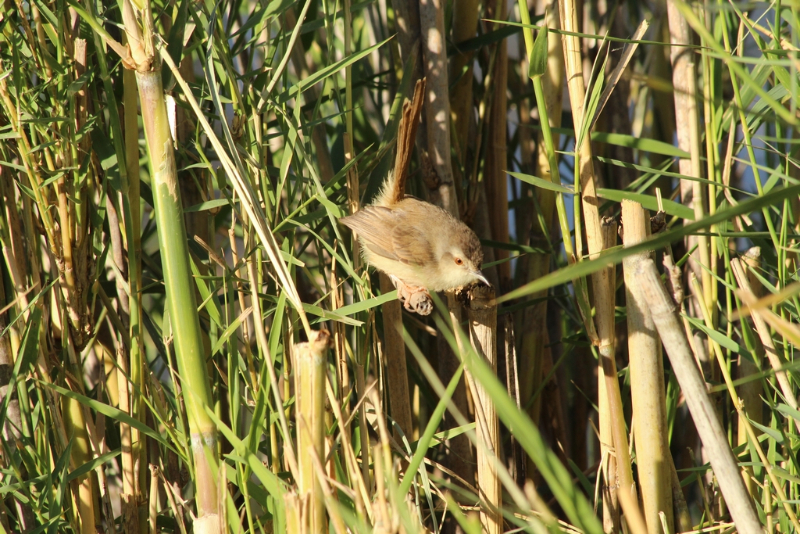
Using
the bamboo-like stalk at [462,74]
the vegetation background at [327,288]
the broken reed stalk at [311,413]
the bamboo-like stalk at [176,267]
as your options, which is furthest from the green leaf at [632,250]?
the bamboo-like stalk at [462,74]

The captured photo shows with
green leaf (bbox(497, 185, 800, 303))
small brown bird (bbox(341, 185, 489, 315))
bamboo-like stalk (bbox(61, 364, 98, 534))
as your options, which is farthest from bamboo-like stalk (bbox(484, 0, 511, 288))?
green leaf (bbox(497, 185, 800, 303))

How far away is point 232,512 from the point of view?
1.13m

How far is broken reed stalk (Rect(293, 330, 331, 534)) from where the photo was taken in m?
0.95

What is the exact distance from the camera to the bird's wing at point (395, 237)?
2.08 metres

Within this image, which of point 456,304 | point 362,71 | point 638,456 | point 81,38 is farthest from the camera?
point 362,71

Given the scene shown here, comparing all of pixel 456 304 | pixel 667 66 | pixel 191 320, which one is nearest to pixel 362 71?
pixel 456 304

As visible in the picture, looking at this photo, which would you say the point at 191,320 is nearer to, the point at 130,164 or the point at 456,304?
the point at 130,164

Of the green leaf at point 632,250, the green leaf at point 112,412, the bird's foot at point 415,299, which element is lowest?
the green leaf at point 112,412

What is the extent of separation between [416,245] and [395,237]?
0.07 meters

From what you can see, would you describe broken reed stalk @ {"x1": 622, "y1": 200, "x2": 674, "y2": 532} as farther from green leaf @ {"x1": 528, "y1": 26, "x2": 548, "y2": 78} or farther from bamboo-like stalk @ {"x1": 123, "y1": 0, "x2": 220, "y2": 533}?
bamboo-like stalk @ {"x1": 123, "y1": 0, "x2": 220, "y2": 533}

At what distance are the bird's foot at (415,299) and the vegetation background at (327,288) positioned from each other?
0.20 feet

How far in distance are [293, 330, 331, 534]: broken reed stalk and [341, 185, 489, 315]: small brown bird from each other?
0.84 meters

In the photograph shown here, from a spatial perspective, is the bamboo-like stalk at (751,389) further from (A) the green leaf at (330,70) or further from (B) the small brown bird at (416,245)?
(A) the green leaf at (330,70)

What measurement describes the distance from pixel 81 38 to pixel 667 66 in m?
1.92
